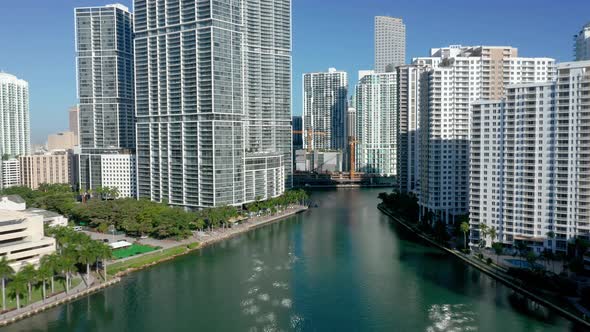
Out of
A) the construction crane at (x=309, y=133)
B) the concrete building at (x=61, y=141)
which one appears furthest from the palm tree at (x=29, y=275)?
the concrete building at (x=61, y=141)

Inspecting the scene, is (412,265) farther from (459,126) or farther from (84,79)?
(84,79)

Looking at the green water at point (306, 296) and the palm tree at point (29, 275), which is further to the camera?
the palm tree at point (29, 275)

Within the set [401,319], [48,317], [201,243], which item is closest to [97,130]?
[201,243]

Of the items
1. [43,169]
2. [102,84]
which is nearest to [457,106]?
[102,84]

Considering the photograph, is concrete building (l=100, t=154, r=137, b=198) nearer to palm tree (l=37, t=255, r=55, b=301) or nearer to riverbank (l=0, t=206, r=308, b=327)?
riverbank (l=0, t=206, r=308, b=327)

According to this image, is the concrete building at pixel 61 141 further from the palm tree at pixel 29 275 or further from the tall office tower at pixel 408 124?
the palm tree at pixel 29 275

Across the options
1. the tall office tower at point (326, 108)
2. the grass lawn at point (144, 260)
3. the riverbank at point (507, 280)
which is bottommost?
the riverbank at point (507, 280)

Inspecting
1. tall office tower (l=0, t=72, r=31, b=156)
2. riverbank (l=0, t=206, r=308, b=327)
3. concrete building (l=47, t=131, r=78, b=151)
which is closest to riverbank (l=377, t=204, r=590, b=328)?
riverbank (l=0, t=206, r=308, b=327)
